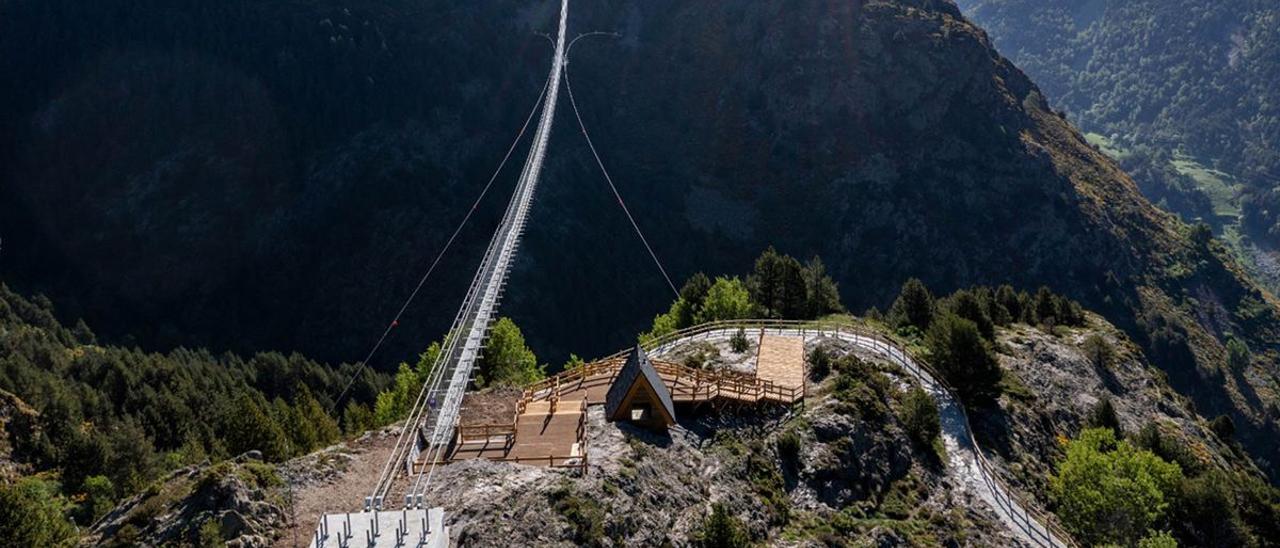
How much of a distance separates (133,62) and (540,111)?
Result: 234ft

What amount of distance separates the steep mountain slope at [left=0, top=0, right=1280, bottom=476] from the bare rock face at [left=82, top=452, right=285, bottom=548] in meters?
91.6

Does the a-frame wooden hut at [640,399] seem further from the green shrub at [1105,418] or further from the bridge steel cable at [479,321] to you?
the green shrub at [1105,418]

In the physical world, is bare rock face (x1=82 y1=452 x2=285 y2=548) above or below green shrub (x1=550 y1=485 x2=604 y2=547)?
below

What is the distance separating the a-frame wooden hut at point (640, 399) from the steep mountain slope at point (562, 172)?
84366 millimetres

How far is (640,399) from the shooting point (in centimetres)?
3812

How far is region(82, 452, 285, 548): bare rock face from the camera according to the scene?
2748 centimetres

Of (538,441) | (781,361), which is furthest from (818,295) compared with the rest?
(538,441)

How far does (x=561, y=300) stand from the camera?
12850cm

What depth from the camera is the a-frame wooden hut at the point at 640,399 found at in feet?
123

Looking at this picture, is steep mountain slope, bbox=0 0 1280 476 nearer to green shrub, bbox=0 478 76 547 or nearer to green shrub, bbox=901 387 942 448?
green shrub, bbox=901 387 942 448

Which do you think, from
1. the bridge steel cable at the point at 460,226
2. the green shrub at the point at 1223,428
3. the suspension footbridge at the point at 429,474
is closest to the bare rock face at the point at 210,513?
the suspension footbridge at the point at 429,474

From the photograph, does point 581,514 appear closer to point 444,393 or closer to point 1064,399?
point 444,393

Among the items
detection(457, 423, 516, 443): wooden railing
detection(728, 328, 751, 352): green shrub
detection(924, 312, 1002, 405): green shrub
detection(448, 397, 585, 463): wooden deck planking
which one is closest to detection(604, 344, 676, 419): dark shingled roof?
detection(448, 397, 585, 463): wooden deck planking

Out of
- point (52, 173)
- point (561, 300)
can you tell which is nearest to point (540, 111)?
point (561, 300)
